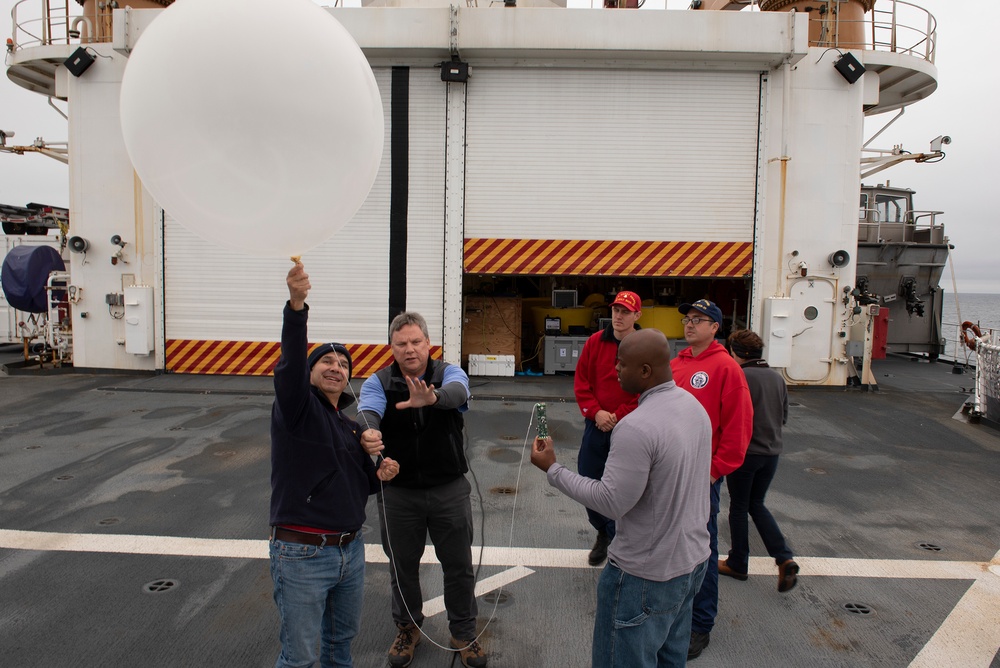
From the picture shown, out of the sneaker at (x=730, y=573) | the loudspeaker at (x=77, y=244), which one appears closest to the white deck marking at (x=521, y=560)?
the sneaker at (x=730, y=573)

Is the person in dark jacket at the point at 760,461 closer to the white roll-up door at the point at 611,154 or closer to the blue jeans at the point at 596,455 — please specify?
the blue jeans at the point at 596,455

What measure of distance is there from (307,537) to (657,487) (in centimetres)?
130

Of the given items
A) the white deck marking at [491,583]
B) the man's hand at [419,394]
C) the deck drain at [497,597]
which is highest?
the man's hand at [419,394]

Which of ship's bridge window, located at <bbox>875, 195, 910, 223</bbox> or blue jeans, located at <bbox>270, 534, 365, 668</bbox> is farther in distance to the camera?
ship's bridge window, located at <bbox>875, 195, 910, 223</bbox>

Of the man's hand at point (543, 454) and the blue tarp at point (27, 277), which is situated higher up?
the blue tarp at point (27, 277)

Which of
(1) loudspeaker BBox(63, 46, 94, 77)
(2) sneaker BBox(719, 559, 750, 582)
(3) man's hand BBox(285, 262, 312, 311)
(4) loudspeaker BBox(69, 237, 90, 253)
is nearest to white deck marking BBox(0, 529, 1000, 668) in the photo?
(2) sneaker BBox(719, 559, 750, 582)

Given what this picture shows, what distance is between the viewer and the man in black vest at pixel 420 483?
2740 mm

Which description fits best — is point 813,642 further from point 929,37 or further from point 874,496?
point 929,37

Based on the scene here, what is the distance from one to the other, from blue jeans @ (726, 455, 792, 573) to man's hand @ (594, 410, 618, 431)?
2.41 ft

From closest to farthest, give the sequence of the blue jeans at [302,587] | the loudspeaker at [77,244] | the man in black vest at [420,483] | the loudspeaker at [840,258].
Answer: the blue jeans at [302,587]
the man in black vest at [420,483]
the loudspeaker at [840,258]
the loudspeaker at [77,244]

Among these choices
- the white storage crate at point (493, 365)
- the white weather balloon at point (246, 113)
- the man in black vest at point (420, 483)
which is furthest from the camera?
the white storage crate at point (493, 365)

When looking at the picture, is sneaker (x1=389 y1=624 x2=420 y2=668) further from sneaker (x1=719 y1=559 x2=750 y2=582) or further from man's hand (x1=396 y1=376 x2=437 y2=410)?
sneaker (x1=719 y1=559 x2=750 y2=582)

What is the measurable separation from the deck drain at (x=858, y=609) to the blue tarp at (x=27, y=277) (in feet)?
44.5

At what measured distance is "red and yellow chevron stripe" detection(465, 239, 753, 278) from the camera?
10.2m
